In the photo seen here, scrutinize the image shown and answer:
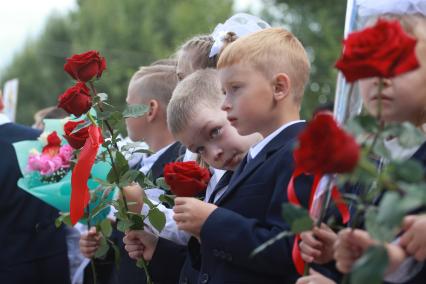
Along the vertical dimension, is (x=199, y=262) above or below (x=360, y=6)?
below

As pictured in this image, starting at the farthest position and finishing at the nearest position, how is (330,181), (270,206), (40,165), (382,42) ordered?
(40,165)
(270,206)
(330,181)
(382,42)

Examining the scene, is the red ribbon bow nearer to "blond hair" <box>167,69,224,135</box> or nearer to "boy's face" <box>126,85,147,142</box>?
"blond hair" <box>167,69,224,135</box>

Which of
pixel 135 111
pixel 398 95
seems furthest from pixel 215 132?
pixel 398 95

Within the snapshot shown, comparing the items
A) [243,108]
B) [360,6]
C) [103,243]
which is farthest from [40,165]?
[360,6]

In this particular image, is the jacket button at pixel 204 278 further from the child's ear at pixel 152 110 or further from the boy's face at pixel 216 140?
the child's ear at pixel 152 110

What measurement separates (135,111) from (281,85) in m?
0.57

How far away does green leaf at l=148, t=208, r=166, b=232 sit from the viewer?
300 cm

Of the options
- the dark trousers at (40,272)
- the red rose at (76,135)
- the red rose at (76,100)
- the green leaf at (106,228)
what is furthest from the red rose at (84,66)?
the dark trousers at (40,272)

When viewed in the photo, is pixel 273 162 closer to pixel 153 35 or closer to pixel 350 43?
pixel 350 43

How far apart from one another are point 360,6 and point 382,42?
0.64 metres

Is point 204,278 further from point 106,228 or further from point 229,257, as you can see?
point 106,228

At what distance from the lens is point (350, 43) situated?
5.77 feet

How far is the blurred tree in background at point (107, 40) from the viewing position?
29547mm

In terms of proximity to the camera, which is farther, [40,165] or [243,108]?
[40,165]
